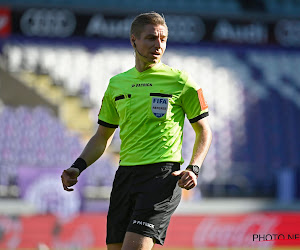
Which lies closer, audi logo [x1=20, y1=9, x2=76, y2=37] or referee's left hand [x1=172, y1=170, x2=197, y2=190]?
referee's left hand [x1=172, y1=170, x2=197, y2=190]

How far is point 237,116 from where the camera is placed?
40.6 ft

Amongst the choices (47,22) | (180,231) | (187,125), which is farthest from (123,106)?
(187,125)

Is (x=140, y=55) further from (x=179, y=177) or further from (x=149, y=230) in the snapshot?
(x=149, y=230)

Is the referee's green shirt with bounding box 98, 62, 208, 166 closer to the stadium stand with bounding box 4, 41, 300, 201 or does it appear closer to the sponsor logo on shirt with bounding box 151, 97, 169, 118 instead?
the sponsor logo on shirt with bounding box 151, 97, 169, 118

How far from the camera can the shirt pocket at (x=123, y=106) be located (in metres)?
3.84

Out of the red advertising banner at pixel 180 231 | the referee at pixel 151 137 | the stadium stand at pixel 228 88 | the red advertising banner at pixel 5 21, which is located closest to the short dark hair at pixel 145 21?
the referee at pixel 151 137

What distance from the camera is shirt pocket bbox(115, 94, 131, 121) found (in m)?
3.84

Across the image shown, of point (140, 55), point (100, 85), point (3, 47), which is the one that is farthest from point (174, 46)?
point (140, 55)

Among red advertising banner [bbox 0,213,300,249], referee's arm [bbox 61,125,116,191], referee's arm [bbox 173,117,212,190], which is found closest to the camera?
referee's arm [bbox 173,117,212,190]

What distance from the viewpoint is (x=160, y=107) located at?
3748 mm

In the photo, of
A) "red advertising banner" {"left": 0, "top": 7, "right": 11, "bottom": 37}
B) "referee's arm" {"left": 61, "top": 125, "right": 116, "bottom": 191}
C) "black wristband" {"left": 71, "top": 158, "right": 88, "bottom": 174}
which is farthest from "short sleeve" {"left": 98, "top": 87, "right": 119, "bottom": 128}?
"red advertising banner" {"left": 0, "top": 7, "right": 11, "bottom": 37}

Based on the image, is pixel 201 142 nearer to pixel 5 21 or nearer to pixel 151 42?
pixel 151 42

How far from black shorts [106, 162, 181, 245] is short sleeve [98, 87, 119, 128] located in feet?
1.26

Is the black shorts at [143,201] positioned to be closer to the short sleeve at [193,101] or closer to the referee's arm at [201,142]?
the referee's arm at [201,142]
